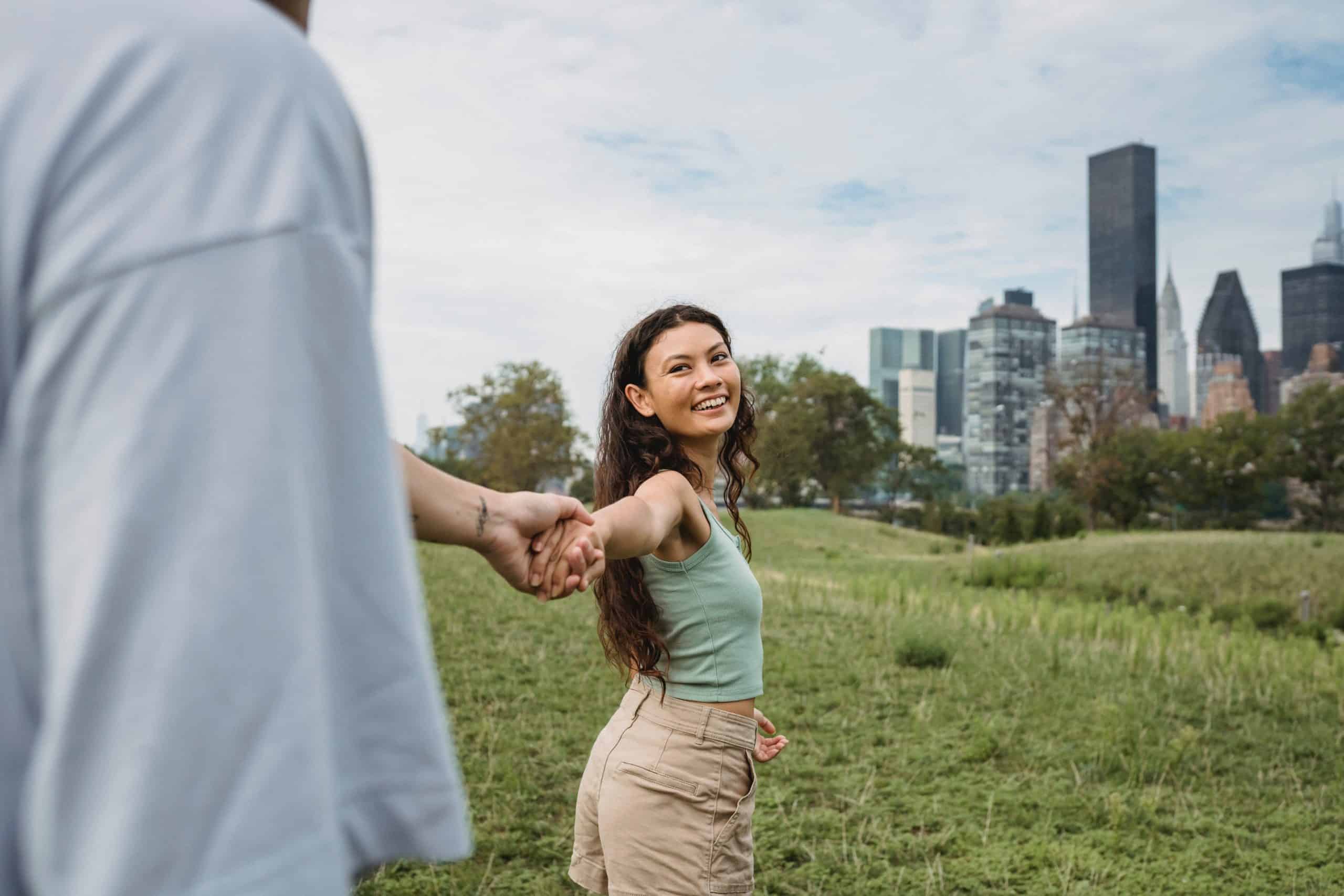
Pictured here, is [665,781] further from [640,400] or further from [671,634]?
[640,400]

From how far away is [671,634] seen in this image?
2.33 meters

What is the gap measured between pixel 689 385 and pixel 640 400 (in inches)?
5.5

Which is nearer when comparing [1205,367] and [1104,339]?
[1104,339]

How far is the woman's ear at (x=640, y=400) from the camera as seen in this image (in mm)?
2564

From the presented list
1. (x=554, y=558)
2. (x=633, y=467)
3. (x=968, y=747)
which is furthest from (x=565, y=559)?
(x=968, y=747)

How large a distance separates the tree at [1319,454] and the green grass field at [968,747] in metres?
24.1

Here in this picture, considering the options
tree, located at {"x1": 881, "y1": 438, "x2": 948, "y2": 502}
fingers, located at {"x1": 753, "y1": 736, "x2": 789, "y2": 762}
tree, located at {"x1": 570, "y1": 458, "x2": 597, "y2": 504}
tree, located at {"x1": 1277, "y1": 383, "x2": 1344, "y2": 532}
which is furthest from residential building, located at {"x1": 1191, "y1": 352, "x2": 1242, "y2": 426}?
fingers, located at {"x1": 753, "y1": 736, "x2": 789, "y2": 762}

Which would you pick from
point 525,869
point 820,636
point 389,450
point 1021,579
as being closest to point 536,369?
point 1021,579

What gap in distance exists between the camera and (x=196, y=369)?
55 cm

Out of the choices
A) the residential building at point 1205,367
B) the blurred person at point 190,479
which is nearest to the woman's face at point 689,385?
the blurred person at point 190,479

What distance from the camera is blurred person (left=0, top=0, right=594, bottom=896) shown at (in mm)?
541

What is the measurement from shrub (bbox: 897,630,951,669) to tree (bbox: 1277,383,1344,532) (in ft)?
91.4

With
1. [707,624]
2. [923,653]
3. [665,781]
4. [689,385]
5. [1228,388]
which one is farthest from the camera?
[1228,388]

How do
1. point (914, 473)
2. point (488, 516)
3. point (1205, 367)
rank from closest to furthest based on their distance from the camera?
1. point (488, 516)
2. point (914, 473)
3. point (1205, 367)
